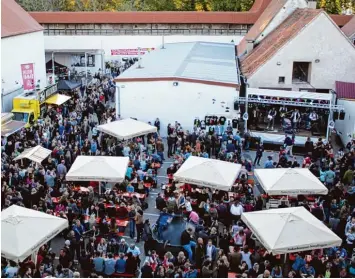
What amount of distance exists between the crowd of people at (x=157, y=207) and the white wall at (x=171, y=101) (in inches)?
92.4

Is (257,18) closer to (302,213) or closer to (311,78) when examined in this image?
(311,78)

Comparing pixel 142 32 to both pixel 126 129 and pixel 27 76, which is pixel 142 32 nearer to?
pixel 27 76

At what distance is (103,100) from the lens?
3119 cm

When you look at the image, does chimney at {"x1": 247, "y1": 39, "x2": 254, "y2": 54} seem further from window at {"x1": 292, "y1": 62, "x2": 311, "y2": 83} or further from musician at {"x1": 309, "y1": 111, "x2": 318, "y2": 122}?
musician at {"x1": 309, "y1": 111, "x2": 318, "y2": 122}

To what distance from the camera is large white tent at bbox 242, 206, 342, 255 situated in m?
12.3

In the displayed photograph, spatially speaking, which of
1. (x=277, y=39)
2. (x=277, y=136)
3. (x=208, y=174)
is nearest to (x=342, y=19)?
(x=277, y=39)

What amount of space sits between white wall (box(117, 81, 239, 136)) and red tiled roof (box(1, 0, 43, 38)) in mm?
9223

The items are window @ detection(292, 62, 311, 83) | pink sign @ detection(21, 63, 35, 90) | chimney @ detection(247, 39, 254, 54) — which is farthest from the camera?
chimney @ detection(247, 39, 254, 54)

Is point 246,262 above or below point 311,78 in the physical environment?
below

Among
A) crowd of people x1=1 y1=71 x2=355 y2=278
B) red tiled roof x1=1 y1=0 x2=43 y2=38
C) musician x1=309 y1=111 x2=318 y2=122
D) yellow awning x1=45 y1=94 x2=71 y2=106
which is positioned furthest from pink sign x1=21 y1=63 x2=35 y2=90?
musician x1=309 y1=111 x2=318 y2=122

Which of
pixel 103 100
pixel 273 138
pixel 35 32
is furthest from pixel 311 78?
pixel 35 32

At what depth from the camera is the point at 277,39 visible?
2988cm

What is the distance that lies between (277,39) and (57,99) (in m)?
13.7

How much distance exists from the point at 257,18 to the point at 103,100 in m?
18.5
